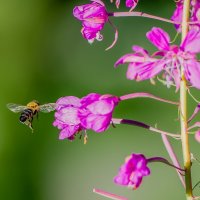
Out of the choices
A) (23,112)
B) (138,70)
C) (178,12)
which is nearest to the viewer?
(138,70)

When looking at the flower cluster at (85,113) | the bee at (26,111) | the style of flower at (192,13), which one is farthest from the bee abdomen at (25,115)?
the style of flower at (192,13)

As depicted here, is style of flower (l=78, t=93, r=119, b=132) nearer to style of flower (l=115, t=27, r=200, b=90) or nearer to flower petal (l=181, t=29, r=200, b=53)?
style of flower (l=115, t=27, r=200, b=90)

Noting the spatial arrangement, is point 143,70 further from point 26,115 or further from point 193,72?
point 26,115

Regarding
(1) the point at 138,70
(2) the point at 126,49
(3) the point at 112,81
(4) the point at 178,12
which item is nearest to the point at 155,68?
(1) the point at 138,70

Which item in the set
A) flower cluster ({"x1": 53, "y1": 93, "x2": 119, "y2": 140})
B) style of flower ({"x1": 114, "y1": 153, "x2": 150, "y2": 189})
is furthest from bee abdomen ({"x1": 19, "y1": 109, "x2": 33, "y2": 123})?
style of flower ({"x1": 114, "y1": 153, "x2": 150, "y2": 189})

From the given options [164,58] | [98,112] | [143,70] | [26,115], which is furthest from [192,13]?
[26,115]

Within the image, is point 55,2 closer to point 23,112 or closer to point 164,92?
point 164,92
